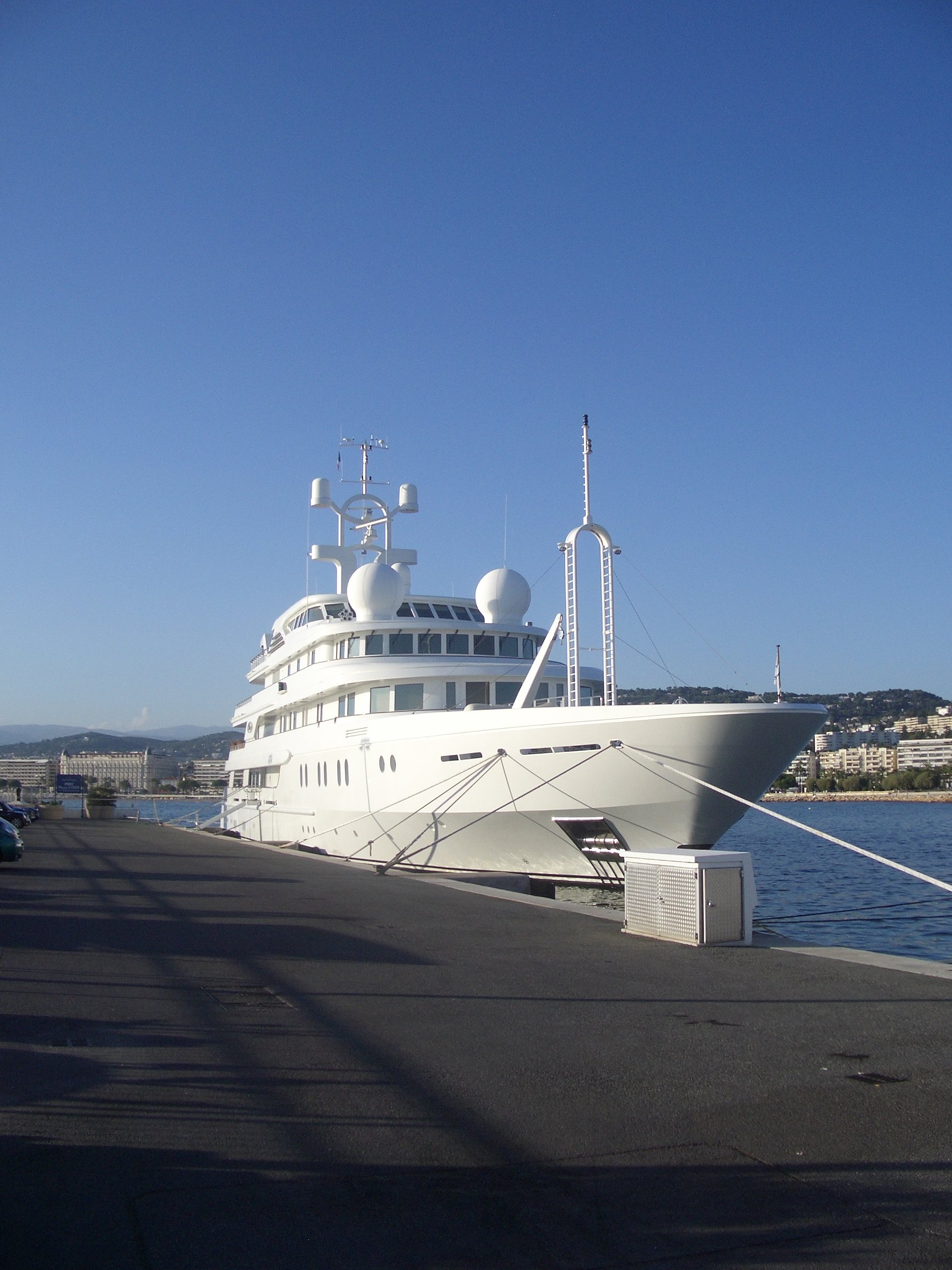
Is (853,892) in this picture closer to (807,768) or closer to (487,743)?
(487,743)

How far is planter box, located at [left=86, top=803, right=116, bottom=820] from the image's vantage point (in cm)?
5603

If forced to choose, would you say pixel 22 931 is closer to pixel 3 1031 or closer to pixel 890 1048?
pixel 3 1031

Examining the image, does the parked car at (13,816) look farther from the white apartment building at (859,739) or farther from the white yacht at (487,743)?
the white apartment building at (859,739)

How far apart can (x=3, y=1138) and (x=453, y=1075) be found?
226 centimetres

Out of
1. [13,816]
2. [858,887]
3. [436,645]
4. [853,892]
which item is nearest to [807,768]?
[13,816]

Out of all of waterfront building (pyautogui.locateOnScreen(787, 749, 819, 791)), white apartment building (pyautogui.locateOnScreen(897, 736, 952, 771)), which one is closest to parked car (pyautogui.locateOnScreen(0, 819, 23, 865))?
waterfront building (pyautogui.locateOnScreen(787, 749, 819, 791))

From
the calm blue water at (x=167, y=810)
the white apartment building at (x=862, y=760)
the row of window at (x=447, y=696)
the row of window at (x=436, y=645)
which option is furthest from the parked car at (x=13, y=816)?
the white apartment building at (x=862, y=760)

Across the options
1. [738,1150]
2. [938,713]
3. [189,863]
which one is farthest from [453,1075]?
[938,713]

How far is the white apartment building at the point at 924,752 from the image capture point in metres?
145

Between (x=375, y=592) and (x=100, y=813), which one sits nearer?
(x=375, y=592)

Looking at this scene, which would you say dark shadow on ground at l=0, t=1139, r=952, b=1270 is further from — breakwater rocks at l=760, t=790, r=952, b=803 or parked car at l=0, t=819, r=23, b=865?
breakwater rocks at l=760, t=790, r=952, b=803

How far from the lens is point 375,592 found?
2723 cm

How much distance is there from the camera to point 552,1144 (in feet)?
15.3

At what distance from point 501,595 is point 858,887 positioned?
1212 cm
